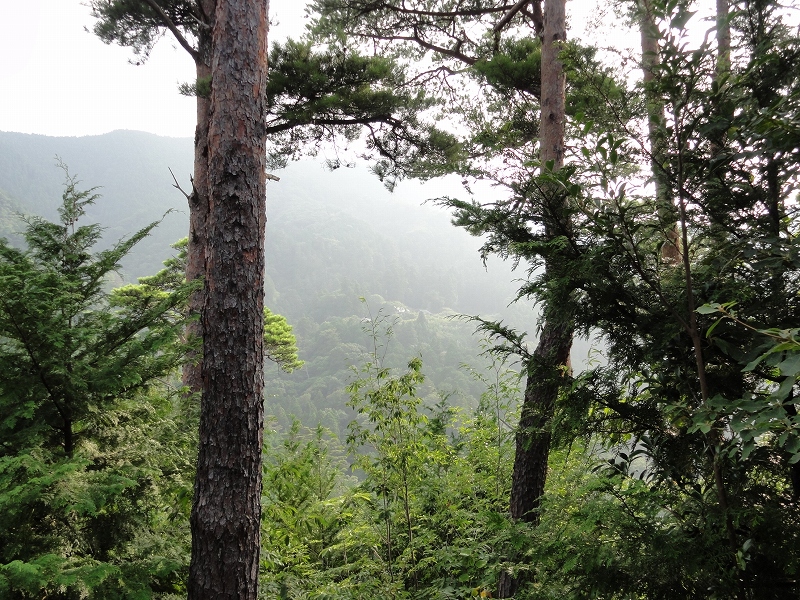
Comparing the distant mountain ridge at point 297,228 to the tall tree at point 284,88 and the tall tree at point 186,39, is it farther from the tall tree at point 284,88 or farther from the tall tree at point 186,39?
the tall tree at point 186,39

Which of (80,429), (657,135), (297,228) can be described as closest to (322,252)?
(297,228)

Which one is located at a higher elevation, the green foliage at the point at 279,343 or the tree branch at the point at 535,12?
the tree branch at the point at 535,12

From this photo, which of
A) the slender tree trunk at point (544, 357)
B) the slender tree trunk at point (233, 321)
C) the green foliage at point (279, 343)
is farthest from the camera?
the green foliage at point (279, 343)

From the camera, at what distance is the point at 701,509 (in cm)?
117

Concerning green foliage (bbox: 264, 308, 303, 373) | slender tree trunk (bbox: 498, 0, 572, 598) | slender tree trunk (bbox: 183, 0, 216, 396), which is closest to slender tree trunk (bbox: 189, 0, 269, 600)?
slender tree trunk (bbox: 498, 0, 572, 598)

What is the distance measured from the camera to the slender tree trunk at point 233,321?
6.72ft

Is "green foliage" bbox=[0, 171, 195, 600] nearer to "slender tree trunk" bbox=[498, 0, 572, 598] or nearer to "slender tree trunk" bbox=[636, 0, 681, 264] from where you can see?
"slender tree trunk" bbox=[498, 0, 572, 598]

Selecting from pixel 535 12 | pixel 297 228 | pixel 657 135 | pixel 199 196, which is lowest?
pixel 657 135

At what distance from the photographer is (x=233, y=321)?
90.4 inches

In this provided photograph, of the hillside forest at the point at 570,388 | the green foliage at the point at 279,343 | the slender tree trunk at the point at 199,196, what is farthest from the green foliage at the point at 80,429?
the green foliage at the point at 279,343

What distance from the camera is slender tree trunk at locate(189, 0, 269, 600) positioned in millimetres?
2047

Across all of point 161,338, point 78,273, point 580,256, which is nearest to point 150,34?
point 78,273

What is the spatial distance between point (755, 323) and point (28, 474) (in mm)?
2157

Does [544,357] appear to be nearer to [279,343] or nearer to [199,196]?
[199,196]
